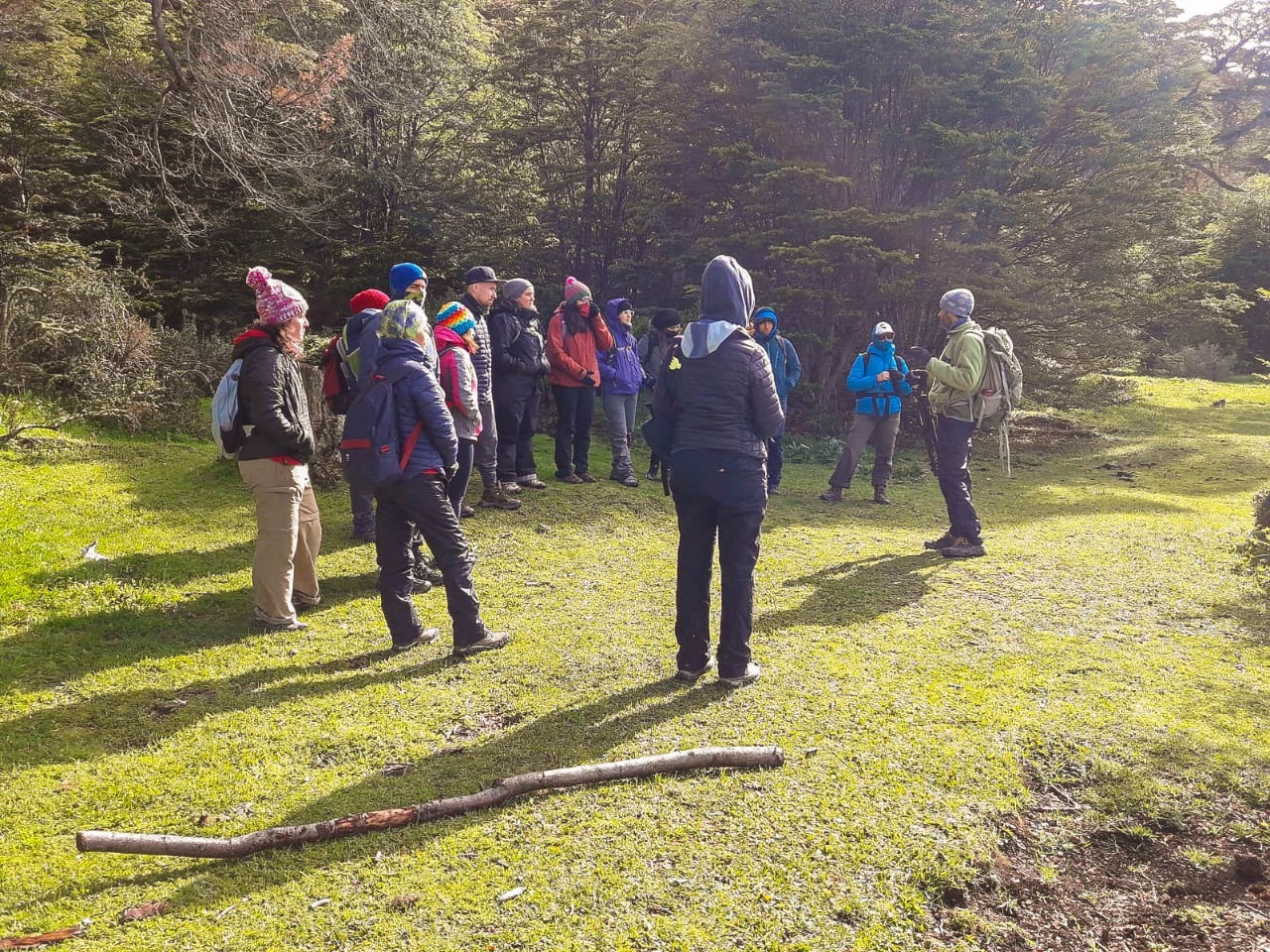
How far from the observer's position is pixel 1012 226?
14.7m

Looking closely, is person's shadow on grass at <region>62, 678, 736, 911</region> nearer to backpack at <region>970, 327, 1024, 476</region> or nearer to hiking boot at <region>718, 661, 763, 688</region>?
hiking boot at <region>718, 661, 763, 688</region>

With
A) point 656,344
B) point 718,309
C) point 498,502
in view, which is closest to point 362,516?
point 498,502

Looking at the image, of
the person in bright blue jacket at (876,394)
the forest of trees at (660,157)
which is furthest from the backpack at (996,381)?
the forest of trees at (660,157)

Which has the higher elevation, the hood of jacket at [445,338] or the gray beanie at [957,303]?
the gray beanie at [957,303]

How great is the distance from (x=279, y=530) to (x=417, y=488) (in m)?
1.04

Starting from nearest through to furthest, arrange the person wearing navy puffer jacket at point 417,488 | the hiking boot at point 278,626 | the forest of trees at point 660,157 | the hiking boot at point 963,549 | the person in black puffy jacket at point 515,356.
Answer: the person wearing navy puffer jacket at point 417,488
the hiking boot at point 278,626
the hiking boot at point 963,549
the person in black puffy jacket at point 515,356
the forest of trees at point 660,157

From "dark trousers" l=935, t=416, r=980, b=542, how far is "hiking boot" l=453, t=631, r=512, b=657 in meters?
4.31

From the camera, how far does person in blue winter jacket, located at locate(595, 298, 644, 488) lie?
9406 millimetres

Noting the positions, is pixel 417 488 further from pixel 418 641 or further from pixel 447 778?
pixel 447 778

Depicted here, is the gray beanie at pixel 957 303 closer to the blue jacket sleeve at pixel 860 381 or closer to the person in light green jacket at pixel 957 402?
the person in light green jacket at pixel 957 402

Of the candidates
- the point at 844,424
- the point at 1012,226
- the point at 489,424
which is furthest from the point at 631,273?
the point at 489,424

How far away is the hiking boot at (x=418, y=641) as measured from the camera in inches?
201

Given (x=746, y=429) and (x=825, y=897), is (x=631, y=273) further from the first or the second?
(x=825, y=897)

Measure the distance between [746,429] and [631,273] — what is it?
12382 mm
